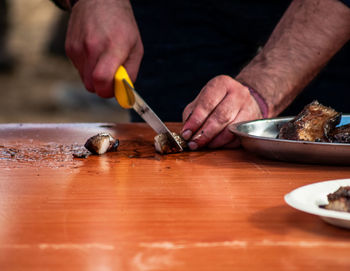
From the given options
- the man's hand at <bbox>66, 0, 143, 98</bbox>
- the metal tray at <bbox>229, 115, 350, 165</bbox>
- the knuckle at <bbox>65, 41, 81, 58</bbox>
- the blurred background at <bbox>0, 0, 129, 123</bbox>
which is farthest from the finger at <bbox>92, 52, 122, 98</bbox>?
the blurred background at <bbox>0, 0, 129, 123</bbox>

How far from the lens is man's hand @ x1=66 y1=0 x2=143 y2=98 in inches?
50.6

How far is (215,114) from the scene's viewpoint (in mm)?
1254

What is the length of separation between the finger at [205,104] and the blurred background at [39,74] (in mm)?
4266

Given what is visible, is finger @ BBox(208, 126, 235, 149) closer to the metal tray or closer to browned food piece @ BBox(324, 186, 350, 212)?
the metal tray

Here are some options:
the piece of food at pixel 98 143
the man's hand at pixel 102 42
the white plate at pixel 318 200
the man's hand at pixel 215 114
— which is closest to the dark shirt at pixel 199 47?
the man's hand at pixel 102 42

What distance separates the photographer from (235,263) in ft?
1.78

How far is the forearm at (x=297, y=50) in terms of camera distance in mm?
1432

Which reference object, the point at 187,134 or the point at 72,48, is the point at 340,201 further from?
the point at 72,48

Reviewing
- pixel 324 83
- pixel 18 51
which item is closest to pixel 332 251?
pixel 324 83

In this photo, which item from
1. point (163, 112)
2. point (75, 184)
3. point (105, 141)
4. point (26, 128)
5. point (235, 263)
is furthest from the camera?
point (163, 112)

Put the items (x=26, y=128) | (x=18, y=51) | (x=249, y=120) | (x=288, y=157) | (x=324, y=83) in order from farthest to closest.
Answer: (x=18, y=51) < (x=324, y=83) < (x=26, y=128) < (x=249, y=120) < (x=288, y=157)

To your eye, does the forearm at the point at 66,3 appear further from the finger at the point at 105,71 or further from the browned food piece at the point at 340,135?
the browned food piece at the point at 340,135

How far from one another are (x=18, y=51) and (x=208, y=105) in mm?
4611

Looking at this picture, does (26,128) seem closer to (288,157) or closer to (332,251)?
(288,157)
